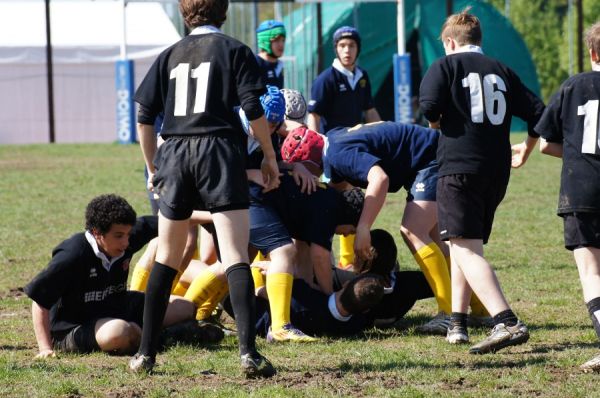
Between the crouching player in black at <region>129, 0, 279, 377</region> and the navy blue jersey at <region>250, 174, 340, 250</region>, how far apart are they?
3.75ft

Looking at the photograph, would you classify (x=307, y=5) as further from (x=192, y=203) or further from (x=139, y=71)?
(x=192, y=203)

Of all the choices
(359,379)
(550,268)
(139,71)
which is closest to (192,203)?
(359,379)

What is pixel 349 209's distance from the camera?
621 centimetres

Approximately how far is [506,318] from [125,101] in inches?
774

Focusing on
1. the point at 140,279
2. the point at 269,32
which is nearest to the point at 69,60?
the point at 269,32

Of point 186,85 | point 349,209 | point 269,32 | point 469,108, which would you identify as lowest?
point 349,209

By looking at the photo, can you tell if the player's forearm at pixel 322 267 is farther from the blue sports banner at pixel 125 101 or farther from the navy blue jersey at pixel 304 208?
the blue sports banner at pixel 125 101

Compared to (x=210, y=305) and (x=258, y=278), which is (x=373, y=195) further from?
(x=210, y=305)

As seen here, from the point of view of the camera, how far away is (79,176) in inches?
631

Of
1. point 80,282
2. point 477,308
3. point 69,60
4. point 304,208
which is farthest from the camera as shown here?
point 69,60

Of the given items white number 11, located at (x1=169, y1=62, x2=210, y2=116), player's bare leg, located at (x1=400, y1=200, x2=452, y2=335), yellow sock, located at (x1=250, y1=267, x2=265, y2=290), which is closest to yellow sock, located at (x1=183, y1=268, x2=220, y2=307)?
yellow sock, located at (x1=250, y1=267, x2=265, y2=290)

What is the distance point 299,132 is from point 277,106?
→ 1.35ft

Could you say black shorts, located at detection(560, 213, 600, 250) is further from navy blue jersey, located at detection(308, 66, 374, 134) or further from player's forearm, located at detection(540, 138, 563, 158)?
navy blue jersey, located at detection(308, 66, 374, 134)

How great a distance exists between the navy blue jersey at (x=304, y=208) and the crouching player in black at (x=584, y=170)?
154 centimetres
